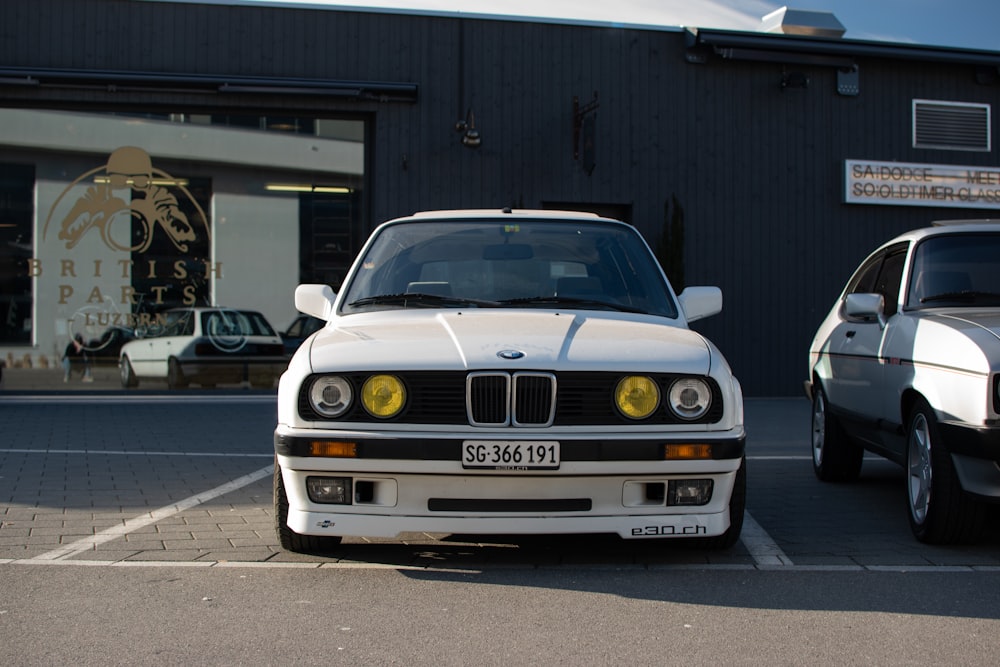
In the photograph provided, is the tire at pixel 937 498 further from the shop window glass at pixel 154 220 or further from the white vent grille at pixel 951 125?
the white vent grille at pixel 951 125

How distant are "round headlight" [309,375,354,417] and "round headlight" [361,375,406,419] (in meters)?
0.07

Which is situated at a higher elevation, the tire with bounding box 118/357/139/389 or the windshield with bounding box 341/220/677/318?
the windshield with bounding box 341/220/677/318

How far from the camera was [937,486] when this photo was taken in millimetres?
5336

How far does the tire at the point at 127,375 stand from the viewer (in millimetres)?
14844

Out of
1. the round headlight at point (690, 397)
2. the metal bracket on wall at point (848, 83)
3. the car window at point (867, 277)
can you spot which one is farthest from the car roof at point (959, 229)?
the metal bracket on wall at point (848, 83)

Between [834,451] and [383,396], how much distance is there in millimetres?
3944

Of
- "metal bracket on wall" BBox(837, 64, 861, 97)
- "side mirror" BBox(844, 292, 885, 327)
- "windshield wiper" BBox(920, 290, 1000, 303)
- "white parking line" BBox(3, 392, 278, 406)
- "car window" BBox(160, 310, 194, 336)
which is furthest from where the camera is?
"metal bracket on wall" BBox(837, 64, 861, 97)

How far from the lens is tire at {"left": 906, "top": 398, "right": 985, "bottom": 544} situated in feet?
17.4

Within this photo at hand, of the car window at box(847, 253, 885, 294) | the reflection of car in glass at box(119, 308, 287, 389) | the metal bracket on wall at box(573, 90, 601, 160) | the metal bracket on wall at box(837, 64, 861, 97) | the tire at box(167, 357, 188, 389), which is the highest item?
the metal bracket on wall at box(837, 64, 861, 97)

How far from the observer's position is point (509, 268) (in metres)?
5.93

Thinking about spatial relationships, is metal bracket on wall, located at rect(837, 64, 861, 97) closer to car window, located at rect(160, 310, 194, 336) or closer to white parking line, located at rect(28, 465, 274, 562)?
car window, located at rect(160, 310, 194, 336)

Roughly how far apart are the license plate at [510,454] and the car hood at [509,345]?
30 cm

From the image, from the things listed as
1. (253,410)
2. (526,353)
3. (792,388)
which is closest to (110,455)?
(253,410)

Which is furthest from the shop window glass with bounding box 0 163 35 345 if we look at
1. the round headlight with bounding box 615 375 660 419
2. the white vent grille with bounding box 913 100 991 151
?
the white vent grille with bounding box 913 100 991 151
